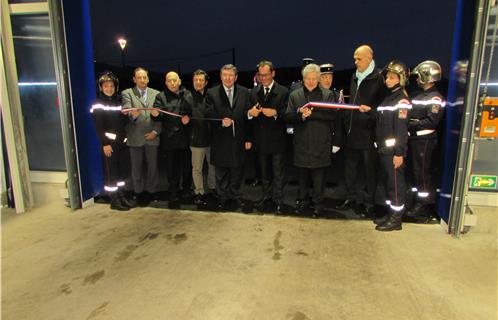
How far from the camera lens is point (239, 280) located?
9.33 feet

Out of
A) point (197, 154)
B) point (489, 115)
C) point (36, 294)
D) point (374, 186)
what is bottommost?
point (36, 294)

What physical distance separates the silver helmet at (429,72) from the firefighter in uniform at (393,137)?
1.31ft

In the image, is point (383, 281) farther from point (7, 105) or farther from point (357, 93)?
point (7, 105)

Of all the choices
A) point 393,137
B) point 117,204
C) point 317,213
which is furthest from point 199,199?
point 393,137

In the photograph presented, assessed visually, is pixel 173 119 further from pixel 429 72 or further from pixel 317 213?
pixel 429 72

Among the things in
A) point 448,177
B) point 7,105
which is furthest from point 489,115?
point 7,105

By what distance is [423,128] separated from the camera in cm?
395

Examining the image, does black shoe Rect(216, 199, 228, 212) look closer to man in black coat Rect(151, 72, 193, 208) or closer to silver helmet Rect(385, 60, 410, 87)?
man in black coat Rect(151, 72, 193, 208)

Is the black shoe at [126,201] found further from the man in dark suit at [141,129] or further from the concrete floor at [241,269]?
the concrete floor at [241,269]

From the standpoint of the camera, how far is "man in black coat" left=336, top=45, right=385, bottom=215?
3.92m

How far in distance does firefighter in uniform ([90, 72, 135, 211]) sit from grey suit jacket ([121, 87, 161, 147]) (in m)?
0.10

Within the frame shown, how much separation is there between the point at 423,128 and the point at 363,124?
2.18 feet

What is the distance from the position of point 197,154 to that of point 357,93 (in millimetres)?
2202

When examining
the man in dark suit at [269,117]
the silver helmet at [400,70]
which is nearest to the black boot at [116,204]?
the man in dark suit at [269,117]
